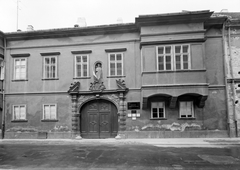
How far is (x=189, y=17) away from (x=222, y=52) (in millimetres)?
3551

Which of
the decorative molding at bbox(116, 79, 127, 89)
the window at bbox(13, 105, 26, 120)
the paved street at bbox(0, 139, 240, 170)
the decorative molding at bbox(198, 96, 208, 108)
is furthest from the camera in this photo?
the window at bbox(13, 105, 26, 120)

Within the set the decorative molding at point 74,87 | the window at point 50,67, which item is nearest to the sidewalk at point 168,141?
the decorative molding at point 74,87

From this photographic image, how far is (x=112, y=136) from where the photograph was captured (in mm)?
16266

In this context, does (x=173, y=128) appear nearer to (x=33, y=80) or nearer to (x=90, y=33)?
(x=90, y=33)

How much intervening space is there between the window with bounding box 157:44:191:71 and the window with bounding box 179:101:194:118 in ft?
8.29

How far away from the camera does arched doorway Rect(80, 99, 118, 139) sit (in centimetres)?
1634

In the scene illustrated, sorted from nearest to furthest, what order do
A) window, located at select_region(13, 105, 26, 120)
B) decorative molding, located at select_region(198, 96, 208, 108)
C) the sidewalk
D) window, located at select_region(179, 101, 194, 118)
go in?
the sidewalk
decorative molding, located at select_region(198, 96, 208, 108)
window, located at select_region(179, 101, 194, 118)
window, located at select_region(13, 105, 26, 120)

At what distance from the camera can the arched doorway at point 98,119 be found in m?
16.3

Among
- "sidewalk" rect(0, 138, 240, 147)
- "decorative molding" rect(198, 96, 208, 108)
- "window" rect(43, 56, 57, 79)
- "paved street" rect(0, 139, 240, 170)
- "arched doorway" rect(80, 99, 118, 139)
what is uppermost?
"window" rect(43, 56, 57, 79)

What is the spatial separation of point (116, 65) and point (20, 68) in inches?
306

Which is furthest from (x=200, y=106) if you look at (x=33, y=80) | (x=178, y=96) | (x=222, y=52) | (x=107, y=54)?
(x=33, y=80)

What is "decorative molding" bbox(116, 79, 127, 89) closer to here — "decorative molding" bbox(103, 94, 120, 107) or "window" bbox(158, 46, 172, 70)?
"decorative molding" bbox(103, 94, 120, 107)

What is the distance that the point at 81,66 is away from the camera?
16.8m

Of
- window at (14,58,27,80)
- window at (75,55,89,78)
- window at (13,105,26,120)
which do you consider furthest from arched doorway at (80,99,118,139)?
window at (14,58,27,80)
